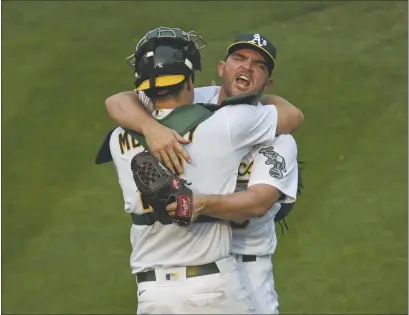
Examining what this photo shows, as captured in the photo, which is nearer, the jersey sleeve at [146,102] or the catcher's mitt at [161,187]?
the catcher's mitt at [161,187]

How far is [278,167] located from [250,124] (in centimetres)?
33

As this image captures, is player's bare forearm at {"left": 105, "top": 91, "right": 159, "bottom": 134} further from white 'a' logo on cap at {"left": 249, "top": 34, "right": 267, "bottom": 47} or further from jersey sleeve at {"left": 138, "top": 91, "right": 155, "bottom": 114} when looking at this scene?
white 'a' logo on cap at {"left": 249, "top": 34, "right": 267, "bottom": 47}

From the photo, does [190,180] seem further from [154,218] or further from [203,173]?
[154,218]

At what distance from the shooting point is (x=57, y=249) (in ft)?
33.3

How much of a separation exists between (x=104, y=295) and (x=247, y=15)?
7.63 m

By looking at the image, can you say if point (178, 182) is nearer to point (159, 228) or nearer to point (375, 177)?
point (159, 228)

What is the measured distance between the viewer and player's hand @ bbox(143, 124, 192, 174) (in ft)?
14.9

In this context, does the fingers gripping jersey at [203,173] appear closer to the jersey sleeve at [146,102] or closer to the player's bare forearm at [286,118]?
the player's bare forearm at [286,118]

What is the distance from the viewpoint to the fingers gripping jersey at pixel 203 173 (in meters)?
4.54

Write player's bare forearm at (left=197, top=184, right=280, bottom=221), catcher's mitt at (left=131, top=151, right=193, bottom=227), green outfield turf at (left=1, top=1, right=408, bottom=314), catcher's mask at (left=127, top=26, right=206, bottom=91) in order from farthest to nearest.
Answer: green outfield turf at (left=1, top=1, right=408, bottom=314), catcher's mask at (left=127, top=26, right=206, bottom=91), player's bare forearm at (left=197, top=184, right=280, bottom=221), catcher's mitt at (left=131, top=151, right=193, bottom=227)

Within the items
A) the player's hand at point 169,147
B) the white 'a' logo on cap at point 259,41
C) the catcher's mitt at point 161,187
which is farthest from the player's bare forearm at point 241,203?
the white 'a' logo on cap at point 259,41

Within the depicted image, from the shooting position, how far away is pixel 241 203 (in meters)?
4.56

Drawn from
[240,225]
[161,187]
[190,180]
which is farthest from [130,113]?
[240,225]

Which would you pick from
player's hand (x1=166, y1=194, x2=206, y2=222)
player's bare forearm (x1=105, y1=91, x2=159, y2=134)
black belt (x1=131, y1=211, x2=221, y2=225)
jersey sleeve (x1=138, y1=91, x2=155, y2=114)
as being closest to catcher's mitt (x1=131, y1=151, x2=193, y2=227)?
player's hand (x1=166, y1=194, x2=206, y2=222)
